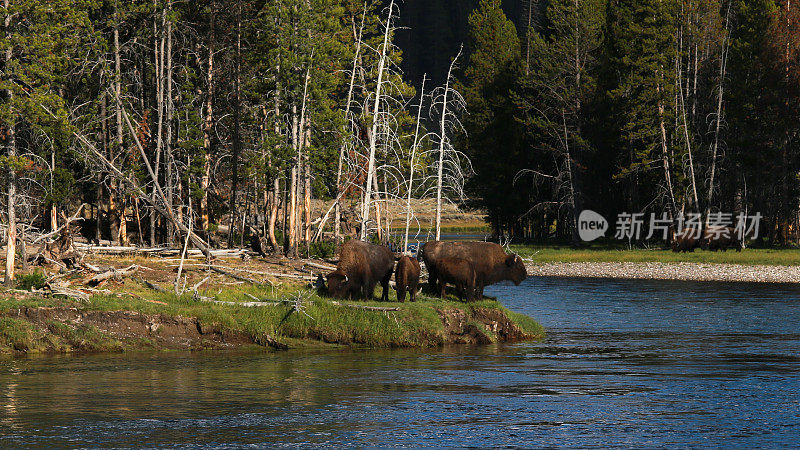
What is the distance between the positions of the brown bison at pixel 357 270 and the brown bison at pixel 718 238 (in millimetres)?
43385

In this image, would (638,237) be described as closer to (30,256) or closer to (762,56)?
(762,56)

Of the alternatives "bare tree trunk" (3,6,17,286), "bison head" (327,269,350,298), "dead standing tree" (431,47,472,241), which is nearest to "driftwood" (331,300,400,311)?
"bison head" (327,269,350,298)

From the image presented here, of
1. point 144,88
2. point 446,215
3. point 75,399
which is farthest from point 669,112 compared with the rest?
point 446,215

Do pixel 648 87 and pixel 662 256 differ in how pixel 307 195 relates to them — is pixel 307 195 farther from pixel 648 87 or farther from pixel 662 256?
pixel 648 87

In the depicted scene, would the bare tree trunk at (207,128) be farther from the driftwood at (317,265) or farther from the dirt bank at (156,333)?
the dirt bank at (156,333)

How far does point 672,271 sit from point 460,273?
32700mm

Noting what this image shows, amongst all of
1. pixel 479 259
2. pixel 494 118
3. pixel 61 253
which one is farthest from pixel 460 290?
pixel 494 118

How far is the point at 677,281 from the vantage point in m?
52.0

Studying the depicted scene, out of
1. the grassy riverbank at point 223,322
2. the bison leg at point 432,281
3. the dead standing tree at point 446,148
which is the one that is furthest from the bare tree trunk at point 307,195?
the grassy riverbank at point 223,322

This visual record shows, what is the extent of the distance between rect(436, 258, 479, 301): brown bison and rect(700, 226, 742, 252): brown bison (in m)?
41.5

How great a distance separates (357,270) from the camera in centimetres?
2602

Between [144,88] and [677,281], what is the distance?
101 feet

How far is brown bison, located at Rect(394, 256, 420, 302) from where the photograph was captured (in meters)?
25.9

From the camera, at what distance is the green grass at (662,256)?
57.7 metres
